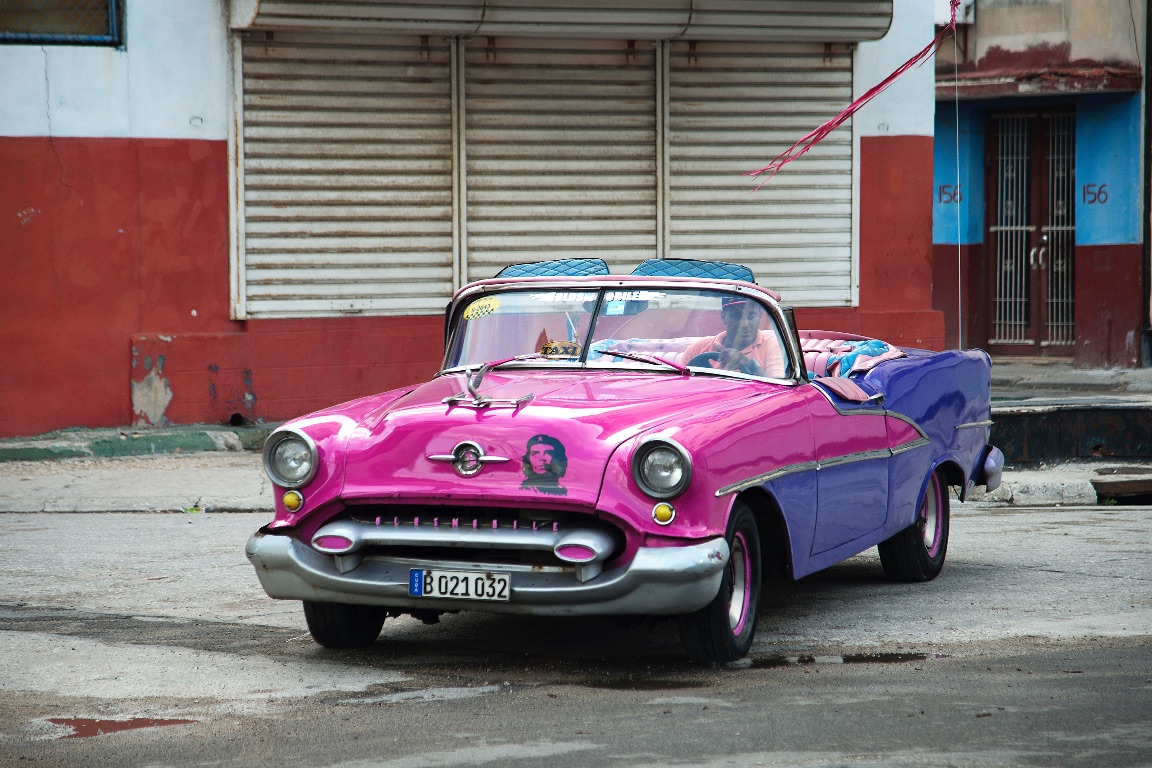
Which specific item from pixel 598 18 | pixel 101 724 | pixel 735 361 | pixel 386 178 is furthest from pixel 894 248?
pixel 101 724

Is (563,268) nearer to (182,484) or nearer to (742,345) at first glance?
(182,484)

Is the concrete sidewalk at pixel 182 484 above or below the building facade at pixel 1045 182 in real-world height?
below

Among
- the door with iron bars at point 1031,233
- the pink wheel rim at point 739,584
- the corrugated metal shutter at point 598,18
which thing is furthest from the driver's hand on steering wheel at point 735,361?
the door with iron bars at point 1031,233

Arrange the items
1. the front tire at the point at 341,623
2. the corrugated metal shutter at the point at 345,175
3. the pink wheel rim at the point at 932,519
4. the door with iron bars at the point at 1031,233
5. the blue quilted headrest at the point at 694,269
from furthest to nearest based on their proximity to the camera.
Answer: the door with iron bars at the point at 1031,233 < the corrugated metal shutter at the point at 345,175 < the blue quilted headrest at the point at 694,269 < the pink wheel rim at the point at 932,519 < the front tire at the point at 341,623

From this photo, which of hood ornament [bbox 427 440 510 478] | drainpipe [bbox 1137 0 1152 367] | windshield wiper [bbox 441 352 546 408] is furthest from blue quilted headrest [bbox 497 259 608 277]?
drainpipe [bbox 1137 0 1152 367]

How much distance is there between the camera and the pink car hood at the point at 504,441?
5.15 metres

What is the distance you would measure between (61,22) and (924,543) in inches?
330

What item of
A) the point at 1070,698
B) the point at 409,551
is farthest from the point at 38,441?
the point at 1070,698

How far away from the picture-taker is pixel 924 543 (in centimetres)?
740

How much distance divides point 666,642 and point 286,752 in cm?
196

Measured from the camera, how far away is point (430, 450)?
17.4 ft

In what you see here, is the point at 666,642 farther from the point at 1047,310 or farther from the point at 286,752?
the point at 1047,310

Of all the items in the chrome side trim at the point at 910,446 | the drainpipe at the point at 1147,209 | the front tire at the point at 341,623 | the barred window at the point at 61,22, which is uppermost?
the barred window at the point at 61,22

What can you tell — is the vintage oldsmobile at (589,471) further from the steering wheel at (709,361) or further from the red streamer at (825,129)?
the red streamer at (825,129)
